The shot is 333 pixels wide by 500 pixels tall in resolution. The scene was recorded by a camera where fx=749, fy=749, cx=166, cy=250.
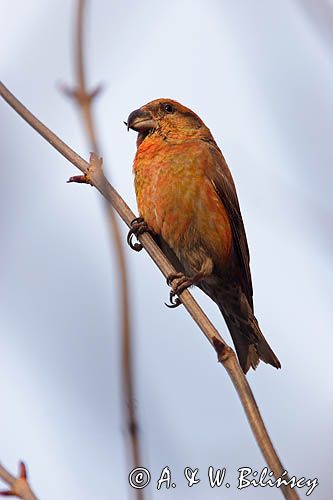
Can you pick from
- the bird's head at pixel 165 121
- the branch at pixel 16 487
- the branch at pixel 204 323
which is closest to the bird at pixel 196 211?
the bird's head at pixel 165 121

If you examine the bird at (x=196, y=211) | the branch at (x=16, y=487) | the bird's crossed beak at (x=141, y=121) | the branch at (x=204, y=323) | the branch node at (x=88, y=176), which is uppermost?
the bird's crossed beak at (x=141, y=121)

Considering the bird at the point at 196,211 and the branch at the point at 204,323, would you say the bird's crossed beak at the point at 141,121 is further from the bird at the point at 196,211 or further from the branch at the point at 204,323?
the branch at the point at 204,323

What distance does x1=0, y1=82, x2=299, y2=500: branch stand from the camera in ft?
6.93

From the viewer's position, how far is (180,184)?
5359mm

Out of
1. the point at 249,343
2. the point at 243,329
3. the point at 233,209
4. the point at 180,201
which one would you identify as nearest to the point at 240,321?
the point at 243,329

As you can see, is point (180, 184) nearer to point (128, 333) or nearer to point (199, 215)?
point (199, 215)

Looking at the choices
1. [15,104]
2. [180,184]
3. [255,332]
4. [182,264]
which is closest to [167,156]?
[180,184]

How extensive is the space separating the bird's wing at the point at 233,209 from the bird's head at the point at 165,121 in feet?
0.77

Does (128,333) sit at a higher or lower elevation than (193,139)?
lower

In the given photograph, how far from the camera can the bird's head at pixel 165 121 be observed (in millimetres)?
5660

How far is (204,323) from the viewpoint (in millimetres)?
2871

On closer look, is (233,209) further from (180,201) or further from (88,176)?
(88,176)

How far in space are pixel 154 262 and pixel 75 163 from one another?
699 millimetres

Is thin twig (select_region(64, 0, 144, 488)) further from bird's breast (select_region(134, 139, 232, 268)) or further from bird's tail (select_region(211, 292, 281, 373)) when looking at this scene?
bird's tail (select_region(211, 292, 281, 373))
